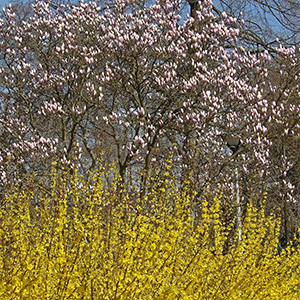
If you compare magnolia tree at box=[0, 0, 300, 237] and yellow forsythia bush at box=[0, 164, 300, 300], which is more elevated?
magnolia tree at box=[0, 0, 300, 237]

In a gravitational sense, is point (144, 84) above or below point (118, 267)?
above

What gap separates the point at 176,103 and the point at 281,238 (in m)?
8.29

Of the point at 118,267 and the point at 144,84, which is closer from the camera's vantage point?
the point at 118,267

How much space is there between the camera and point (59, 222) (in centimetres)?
363

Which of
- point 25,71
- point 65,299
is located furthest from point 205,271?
point 25,71

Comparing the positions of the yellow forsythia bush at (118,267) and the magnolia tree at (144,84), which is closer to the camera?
the yellow forsythia bush at (118,267)

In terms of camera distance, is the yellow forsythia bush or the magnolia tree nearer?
the yellow forsythia bush

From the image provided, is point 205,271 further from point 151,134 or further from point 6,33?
Result: point 6,33

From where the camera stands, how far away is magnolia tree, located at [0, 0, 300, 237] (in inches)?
344

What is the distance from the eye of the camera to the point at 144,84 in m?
9.66

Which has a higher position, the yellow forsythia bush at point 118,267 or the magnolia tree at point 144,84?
the magnolia tree at point 144,84

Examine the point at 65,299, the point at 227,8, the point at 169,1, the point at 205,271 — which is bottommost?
the point at 65,299

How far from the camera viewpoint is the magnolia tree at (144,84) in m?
8.74

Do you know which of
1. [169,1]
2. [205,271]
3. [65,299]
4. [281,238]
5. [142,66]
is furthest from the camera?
[281,238]
